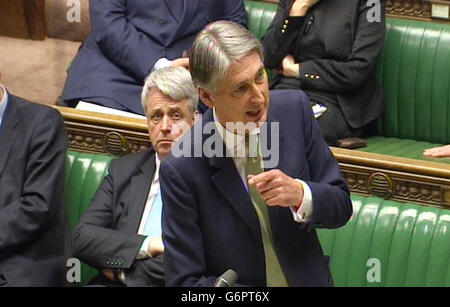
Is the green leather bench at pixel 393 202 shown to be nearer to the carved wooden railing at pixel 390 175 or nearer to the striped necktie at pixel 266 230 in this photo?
the carved wooden railing at pixel 390 175

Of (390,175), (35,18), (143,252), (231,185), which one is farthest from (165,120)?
(35,18)

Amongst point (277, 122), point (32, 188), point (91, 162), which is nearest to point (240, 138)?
point (277, 122)

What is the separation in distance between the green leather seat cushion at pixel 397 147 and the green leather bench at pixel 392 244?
62 centimetres

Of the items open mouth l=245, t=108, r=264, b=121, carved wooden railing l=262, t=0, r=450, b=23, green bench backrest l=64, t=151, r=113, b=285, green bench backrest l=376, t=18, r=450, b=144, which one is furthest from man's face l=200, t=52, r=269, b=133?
carved wooden railing l=262, t=0, r=450, b=23

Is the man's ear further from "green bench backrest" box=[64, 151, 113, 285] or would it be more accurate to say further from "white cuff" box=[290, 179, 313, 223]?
"green bench backrest" box=[64, 151, 113, 285]

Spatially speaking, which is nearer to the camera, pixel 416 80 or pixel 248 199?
pixel 248 199

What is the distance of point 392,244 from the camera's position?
277 centimetres

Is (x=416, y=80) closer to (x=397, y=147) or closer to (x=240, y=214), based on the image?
(x=397, y=147)

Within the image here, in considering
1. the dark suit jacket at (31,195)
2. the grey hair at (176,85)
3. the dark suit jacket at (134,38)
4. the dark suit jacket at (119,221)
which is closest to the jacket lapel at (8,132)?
the dark suit jacket at (31,195)

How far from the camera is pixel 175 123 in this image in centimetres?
277

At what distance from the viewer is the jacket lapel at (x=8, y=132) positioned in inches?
111

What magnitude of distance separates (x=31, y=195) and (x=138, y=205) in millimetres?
271

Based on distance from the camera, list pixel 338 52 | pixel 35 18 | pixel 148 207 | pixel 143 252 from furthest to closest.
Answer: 1. pixel 35 18
2. pixel 338 52
3. pixel 148 207
4. pixel 143 252
